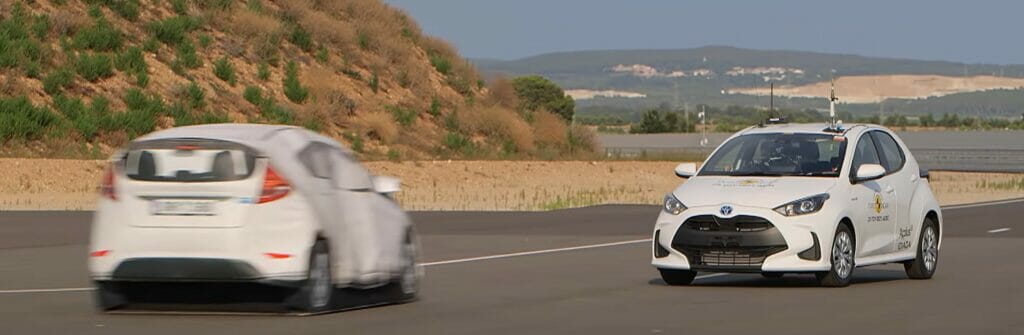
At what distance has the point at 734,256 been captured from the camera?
727 inches

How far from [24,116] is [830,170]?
131 ft

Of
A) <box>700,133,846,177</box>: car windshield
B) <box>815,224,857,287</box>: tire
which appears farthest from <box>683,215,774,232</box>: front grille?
<box>700,133,846,177</box>: car windshield

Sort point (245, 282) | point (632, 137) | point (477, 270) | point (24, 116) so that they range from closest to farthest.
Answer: point (245, 282)
point (477, 270)
point (24, 116)
point (632, 137)

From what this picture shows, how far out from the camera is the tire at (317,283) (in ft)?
51.2

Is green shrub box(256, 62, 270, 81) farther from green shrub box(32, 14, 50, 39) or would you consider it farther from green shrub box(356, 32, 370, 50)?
green shrub box(356, 32, 370, 50)

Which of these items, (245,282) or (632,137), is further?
(632,137)

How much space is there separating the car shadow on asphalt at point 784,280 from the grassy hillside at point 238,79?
35840 mm

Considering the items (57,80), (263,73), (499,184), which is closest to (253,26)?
(263,73)

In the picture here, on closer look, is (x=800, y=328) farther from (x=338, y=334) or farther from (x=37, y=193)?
(x=37, y=193)

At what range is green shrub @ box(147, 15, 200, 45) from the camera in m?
65.4

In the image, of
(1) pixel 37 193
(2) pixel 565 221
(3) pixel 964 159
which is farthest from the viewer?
(3) pixel 964 159

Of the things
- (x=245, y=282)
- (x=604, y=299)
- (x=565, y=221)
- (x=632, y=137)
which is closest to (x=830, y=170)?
(x=604, y=299)

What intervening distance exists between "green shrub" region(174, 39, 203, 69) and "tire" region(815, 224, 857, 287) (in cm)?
4712

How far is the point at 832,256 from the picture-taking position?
18.5 meters
